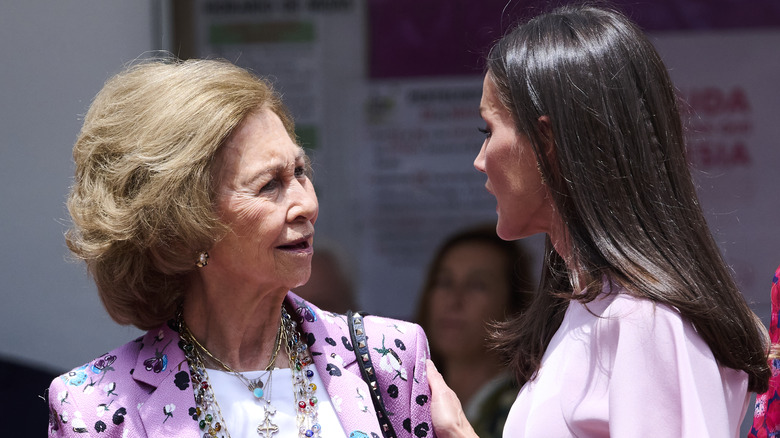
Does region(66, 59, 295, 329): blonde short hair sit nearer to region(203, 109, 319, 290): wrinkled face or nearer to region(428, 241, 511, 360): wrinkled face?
region(203, 109, 319, 290): wrinkled face

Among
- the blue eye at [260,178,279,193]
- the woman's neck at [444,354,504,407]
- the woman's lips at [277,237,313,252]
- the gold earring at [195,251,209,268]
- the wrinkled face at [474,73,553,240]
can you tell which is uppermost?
the wrinkled face at [474,73,553,240]

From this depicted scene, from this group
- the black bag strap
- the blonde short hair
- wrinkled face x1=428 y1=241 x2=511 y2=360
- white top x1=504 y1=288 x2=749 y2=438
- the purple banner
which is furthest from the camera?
wrinkled face x1=428 y1=241 x2=511 y2=360

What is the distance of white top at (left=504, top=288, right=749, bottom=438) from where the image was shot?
1.66m

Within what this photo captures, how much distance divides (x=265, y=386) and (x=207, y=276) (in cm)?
32

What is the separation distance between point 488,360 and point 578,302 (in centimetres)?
278

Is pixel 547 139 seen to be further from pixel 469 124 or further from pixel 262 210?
pixel 469 124

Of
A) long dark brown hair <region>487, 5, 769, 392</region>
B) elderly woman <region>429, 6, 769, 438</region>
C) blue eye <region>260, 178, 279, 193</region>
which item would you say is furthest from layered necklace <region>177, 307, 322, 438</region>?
long dark brown hair <region>487, 5, 769, 392</region>

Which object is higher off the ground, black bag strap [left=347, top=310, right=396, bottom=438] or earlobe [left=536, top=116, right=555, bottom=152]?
earlobe [left=536, top=116, right=555, bottom=152]

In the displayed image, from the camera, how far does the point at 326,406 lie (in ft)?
7.54

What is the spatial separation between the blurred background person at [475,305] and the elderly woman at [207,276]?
2158mm

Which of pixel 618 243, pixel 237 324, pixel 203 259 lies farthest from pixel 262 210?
pixel 618 243

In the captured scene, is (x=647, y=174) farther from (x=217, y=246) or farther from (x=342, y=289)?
(x=342, y=289)

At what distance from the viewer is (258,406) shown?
226 centimetres

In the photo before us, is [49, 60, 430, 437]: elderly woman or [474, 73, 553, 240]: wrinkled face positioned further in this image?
[49, 60, 430, 437]: elderly woman
